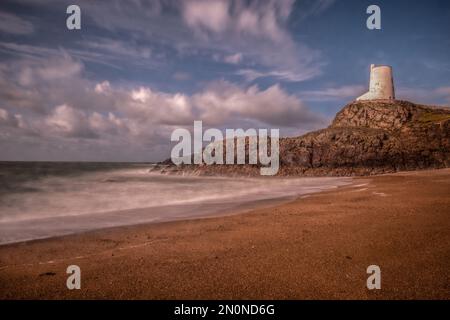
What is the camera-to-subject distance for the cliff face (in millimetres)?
40094

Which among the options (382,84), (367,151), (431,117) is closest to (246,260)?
(367,151)

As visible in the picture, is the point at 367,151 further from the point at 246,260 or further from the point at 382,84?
the point at 246,260

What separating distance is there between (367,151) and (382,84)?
29579mm

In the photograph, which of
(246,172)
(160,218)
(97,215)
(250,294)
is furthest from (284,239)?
(246,172)

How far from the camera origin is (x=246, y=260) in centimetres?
558

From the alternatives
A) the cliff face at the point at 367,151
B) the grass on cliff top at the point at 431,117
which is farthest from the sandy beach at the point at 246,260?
the grass on cliff top at the point at 431,117

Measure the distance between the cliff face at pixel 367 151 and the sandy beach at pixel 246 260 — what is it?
113ft

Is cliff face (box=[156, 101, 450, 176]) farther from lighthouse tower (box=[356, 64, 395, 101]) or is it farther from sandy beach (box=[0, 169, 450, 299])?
sandy beach (box=[0, 169, 450, 299])

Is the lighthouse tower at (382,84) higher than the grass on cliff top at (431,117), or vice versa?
the lighthouse tower at (382,84)

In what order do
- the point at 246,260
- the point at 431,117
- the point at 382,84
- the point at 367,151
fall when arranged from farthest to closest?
the point at 382,84, the point at 431,117, the point at 367,151, the point at 246,260

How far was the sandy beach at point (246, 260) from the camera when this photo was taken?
4.33 metres

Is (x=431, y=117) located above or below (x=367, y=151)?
above

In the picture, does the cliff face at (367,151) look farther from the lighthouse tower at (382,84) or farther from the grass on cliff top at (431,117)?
the lighthouse tower at (382,84)
